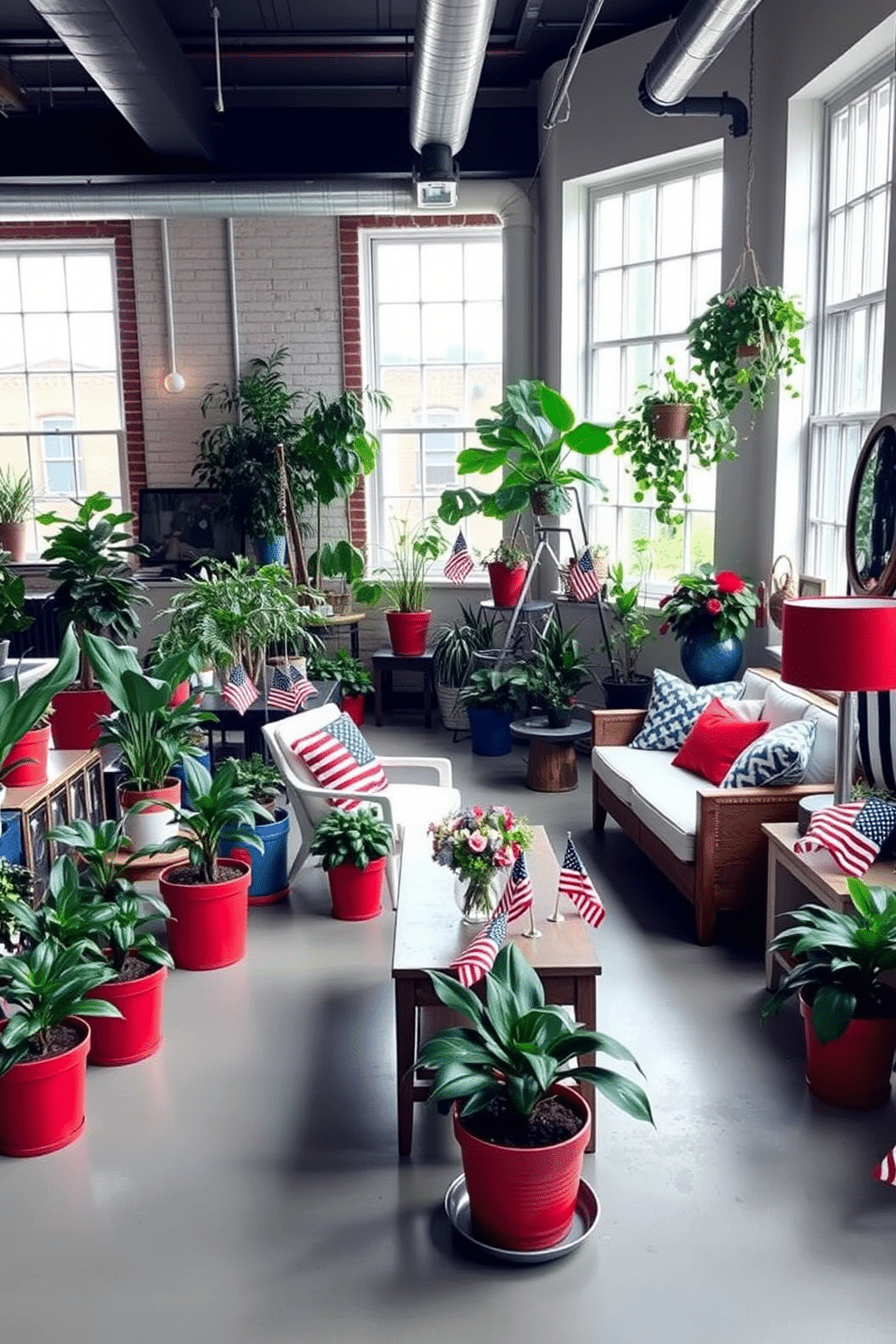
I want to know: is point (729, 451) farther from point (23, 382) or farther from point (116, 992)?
point (23, 382)

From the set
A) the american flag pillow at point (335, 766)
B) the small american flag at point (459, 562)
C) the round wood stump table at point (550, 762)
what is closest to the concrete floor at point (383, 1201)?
the american flag pillow at point (335, 766)

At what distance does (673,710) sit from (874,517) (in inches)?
55.3

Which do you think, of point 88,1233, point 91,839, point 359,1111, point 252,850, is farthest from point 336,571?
point 88,1233

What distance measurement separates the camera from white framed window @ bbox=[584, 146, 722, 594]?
7.18m

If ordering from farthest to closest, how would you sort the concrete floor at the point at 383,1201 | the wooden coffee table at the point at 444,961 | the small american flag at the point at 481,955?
1. the wooden coffee table at the point at 444,961
2. the small american flag at the point at 481,955
3. the concrete floor at the point at 383,1201

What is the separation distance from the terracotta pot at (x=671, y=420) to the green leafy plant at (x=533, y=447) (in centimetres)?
58

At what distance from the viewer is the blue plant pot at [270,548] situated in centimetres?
861

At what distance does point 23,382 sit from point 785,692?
6.65 metres

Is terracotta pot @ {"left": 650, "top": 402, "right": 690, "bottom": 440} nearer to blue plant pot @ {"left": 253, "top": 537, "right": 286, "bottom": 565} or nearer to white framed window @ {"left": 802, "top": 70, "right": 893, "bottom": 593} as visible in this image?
white framed window @ {"left": 802, "top": 70, "right": 893, "bottom": 593}

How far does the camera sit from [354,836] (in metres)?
4.80

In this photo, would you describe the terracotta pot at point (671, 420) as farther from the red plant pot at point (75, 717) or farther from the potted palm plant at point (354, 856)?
the red plant pot at point (75, 717)

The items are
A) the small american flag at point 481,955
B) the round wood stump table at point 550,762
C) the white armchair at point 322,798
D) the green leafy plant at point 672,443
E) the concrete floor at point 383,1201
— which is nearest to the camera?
the concrete floor at point 383,1201

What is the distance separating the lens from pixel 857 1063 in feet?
11.1

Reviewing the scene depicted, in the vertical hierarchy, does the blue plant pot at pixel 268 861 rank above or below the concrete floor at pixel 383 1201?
above
